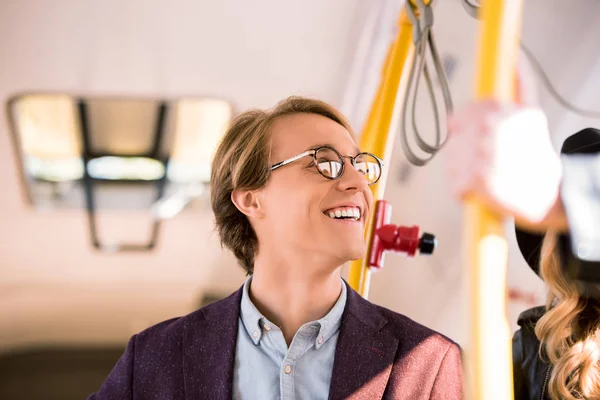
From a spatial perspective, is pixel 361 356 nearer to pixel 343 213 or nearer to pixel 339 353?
pixel 339 353

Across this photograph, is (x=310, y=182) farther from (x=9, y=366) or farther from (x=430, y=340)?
(x=9, y=366)

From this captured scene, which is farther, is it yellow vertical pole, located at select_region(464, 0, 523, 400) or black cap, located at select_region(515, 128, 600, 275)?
black cap, located at select_region(515, 128, 600, 275)

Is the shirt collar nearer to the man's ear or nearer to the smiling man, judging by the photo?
the smiling man

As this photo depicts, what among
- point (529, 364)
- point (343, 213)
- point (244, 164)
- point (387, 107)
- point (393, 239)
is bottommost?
point (529, 364)

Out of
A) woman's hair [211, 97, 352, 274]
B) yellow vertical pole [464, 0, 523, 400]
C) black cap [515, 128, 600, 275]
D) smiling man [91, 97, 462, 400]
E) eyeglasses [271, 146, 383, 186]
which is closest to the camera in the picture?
yellow vertical pole [464, 0, 523, 400]

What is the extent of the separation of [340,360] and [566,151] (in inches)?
28.7

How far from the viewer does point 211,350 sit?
1.66 m

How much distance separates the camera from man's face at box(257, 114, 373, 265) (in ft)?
5.35

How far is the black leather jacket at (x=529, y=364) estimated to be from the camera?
167 centimetres

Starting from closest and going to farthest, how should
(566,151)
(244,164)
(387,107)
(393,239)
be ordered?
(566,151)
(244,164)
(393,239)
(387,107)

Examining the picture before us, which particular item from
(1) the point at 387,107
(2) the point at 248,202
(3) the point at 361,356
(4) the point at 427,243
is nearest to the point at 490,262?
(3) the point at 361,356

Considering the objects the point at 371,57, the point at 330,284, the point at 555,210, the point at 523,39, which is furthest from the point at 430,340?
the point at 371,57

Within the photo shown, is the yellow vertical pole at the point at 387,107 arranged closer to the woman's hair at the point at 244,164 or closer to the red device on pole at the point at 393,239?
the red device on pole at the point at 393,239

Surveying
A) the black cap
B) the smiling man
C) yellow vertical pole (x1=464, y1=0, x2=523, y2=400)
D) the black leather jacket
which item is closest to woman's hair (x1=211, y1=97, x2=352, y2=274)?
the smiling man
